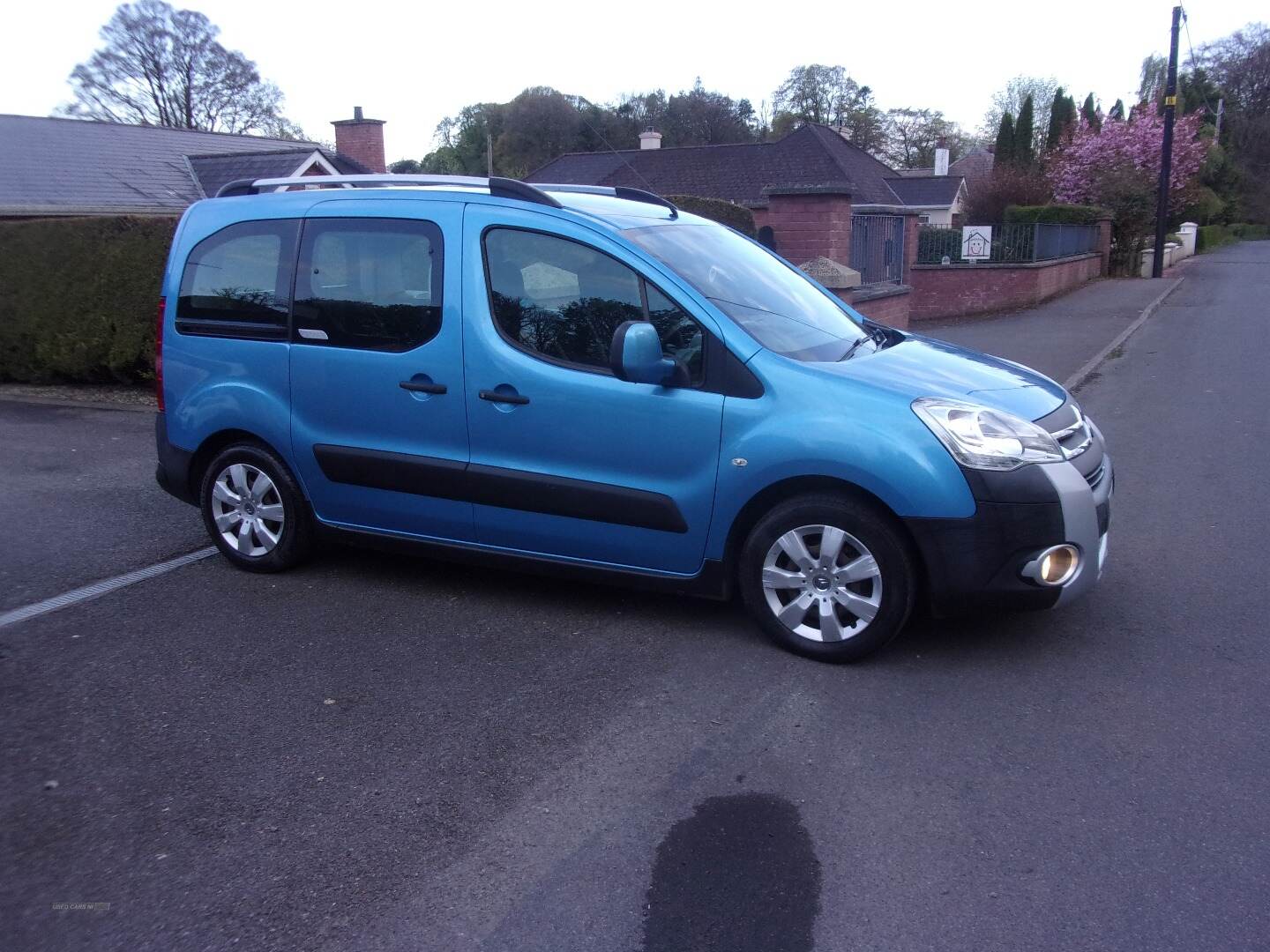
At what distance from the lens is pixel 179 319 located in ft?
19.7

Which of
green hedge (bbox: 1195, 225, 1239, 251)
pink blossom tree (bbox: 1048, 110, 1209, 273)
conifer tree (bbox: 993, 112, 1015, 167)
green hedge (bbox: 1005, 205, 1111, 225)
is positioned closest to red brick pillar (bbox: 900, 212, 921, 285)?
green hedge (bbox: 1005, 205, 1111, 225)

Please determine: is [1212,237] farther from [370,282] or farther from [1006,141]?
[370,282]

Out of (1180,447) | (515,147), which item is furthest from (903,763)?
(515,147)

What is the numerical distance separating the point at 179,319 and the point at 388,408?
1474mm

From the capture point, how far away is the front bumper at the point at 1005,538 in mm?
4465

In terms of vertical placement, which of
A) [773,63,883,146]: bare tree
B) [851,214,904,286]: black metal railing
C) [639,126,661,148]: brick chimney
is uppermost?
[773,63,883,146]: bare tree

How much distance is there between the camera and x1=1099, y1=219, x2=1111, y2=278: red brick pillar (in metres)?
32.8

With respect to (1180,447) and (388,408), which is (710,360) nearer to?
(388,408)

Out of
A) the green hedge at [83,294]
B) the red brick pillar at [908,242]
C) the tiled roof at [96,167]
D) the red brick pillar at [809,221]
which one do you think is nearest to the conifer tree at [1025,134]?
the tiled roof at [96,167]

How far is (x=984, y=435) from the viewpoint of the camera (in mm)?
4555

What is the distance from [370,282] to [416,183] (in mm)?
591

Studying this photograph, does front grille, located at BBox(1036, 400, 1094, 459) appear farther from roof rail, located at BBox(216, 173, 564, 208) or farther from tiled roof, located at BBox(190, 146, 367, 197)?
tiled roof, located at BBox(190, 146, 367, 197)

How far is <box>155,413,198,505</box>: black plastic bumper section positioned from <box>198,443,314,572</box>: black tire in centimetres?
10

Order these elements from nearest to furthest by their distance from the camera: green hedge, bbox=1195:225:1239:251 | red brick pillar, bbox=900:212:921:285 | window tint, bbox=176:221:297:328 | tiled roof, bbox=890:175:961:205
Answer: window tint, bbox=176:221:297:328, red brick pillar, bbox=900:212:921:285, tiled roof, bbox=890:175:961:205, green hedge, bbox=1195:225:1239:251
